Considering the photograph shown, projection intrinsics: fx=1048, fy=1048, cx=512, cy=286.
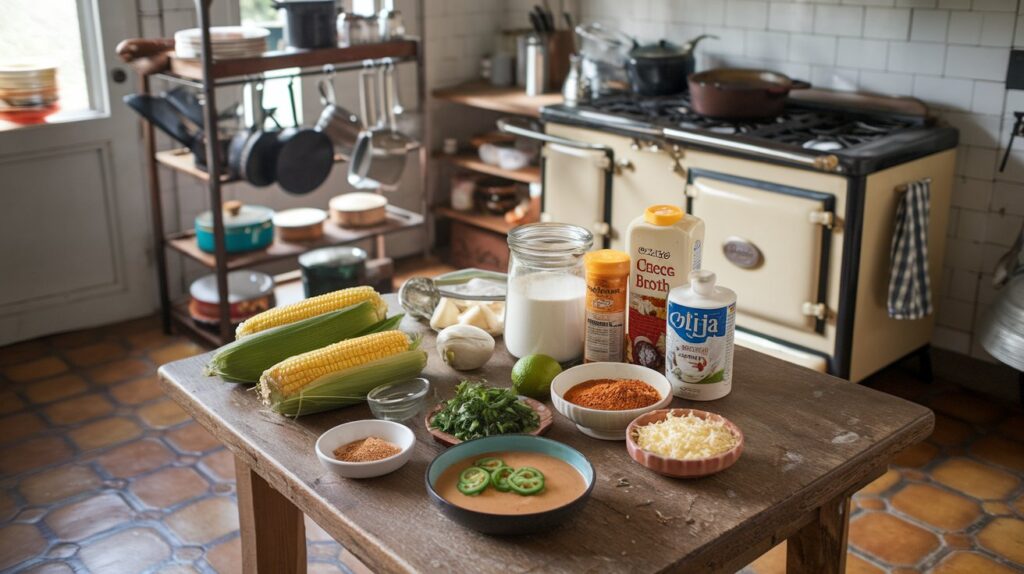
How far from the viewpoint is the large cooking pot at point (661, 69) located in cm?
466

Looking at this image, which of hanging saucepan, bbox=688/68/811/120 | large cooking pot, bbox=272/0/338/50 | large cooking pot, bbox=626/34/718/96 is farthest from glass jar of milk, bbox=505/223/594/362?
large cooking pot, bbox=626/34/718/96

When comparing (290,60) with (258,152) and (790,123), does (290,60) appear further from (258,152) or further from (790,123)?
(790,123)

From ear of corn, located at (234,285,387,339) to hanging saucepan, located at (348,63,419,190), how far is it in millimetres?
2183

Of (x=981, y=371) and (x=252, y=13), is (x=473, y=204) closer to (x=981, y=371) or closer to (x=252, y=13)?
(x=252, y=13)

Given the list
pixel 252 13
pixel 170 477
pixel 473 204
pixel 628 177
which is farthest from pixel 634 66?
pixel 170 477

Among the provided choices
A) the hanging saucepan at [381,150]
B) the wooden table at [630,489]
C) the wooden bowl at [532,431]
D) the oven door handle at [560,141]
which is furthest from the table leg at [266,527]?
the oven door handle at [560,141]

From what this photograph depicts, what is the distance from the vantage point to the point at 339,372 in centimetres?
209

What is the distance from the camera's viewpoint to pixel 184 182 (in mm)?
5008

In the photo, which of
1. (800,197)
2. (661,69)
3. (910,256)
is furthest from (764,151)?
(661,69)

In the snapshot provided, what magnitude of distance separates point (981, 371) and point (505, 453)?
3039mm

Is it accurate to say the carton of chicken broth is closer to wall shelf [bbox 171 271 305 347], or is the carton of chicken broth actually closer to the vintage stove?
the vintage stove

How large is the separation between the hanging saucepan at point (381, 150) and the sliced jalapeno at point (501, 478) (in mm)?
2885

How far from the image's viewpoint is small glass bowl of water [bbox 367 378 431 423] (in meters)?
2.04

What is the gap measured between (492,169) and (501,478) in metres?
3.67
